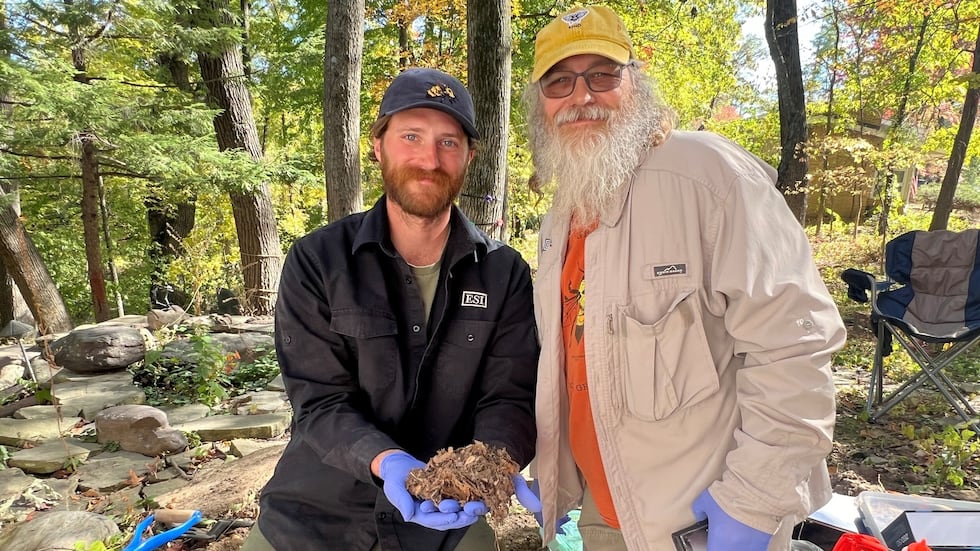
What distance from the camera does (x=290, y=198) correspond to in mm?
15734

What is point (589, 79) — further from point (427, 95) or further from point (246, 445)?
point (246, 445)

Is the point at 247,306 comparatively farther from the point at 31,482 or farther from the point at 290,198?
the point at 290,198

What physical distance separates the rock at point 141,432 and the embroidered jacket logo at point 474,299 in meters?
3.05

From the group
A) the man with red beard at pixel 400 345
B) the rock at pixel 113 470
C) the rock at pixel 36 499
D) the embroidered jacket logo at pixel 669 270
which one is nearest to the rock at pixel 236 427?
the rock at pixel 113 470

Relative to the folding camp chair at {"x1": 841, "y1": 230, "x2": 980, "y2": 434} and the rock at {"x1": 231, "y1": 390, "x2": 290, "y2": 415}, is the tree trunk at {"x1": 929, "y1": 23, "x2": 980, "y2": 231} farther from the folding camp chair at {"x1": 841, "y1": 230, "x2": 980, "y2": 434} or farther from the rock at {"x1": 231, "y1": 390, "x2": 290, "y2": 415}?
the rock at {"x1": 231, "y1": 390, "x2": 290, "y2": 415}

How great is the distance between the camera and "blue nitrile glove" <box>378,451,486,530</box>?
1.66 meters

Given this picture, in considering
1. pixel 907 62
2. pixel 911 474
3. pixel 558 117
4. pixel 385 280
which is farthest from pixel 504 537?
pixel 907 62

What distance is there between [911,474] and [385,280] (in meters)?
3.66

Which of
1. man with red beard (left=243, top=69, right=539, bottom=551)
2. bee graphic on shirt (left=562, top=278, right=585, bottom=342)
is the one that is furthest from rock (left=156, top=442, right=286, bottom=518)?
bee graphic on shirt (left=562, top=278, right=585, bottom=342)

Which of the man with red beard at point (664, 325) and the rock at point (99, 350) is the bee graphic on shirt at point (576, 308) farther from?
the rock at point (99, 350)

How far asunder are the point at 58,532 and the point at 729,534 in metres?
2.87

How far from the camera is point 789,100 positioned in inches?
277

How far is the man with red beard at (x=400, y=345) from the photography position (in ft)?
6.45

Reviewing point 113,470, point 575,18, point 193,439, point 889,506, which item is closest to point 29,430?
point 113,470
